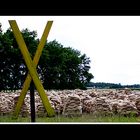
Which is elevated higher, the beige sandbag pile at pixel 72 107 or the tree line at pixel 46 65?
the tree line at pixel 46 65

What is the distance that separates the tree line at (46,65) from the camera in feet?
79.0

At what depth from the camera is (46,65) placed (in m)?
30.3

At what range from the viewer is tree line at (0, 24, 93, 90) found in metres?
24.1

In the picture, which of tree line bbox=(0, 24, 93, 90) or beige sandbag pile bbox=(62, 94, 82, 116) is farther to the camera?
tree line bbox=(0, 24, 93, 90)

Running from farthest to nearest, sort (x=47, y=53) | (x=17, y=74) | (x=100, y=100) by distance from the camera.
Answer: (x=47, y=53) → (x=17, y=74) → (x=100, y=100)

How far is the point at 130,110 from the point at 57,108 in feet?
5.82

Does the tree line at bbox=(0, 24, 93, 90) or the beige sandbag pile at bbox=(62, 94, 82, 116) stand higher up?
the tree line at bbox=(0, 24, 93, 90)

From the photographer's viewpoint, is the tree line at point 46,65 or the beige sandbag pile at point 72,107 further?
the tree line at point 46,65

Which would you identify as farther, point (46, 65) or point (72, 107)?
point (46, 65)

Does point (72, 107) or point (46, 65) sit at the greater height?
point (46, 65)
